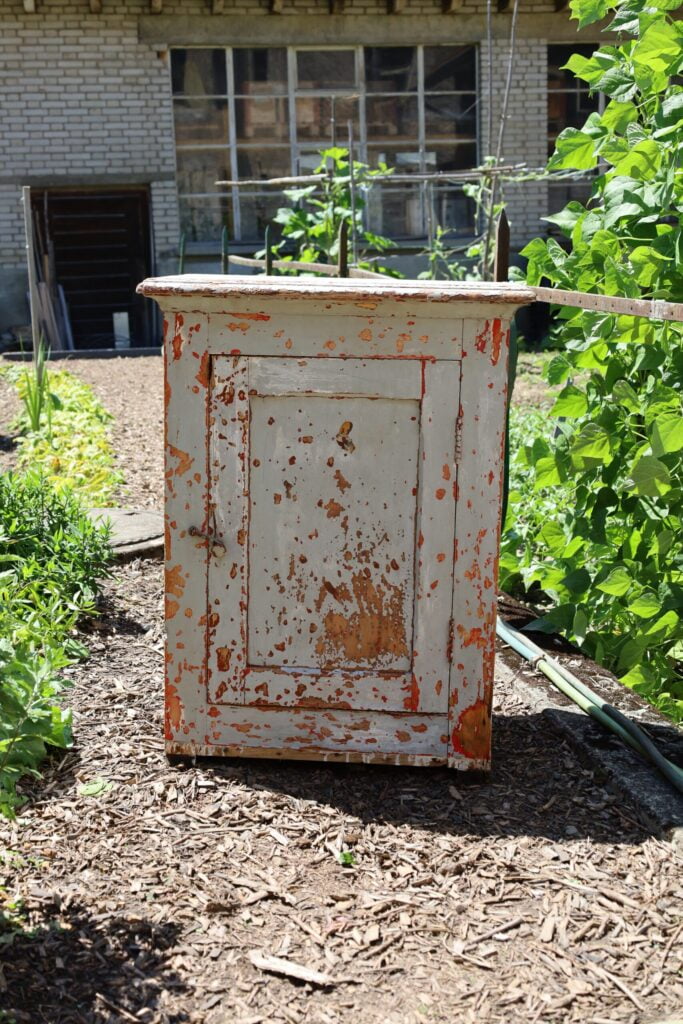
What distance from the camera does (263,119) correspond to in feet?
49.0

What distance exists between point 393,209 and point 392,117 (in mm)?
1200

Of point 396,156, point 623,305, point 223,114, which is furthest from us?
point 396,156

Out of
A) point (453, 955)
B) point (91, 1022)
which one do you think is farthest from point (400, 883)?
point (91, 1022)

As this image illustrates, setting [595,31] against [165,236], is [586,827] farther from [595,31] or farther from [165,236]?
[595,31]

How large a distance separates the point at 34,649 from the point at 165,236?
12.0m

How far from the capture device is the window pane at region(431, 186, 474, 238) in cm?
1569

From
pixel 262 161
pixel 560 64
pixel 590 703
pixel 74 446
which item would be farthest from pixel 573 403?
pixel 560 64

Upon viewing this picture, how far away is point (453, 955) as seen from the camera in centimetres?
225

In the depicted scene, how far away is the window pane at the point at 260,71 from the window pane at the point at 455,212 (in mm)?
2574

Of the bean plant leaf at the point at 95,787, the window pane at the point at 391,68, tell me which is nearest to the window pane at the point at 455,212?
the window pane at the point at 391,68

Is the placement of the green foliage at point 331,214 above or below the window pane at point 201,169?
below

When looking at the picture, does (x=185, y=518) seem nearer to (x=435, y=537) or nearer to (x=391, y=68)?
(x=435, y=537)

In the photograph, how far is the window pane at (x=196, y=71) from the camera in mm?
14625

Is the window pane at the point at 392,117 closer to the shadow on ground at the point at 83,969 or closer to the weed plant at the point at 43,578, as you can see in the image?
the weed plant at the point at 43,578
